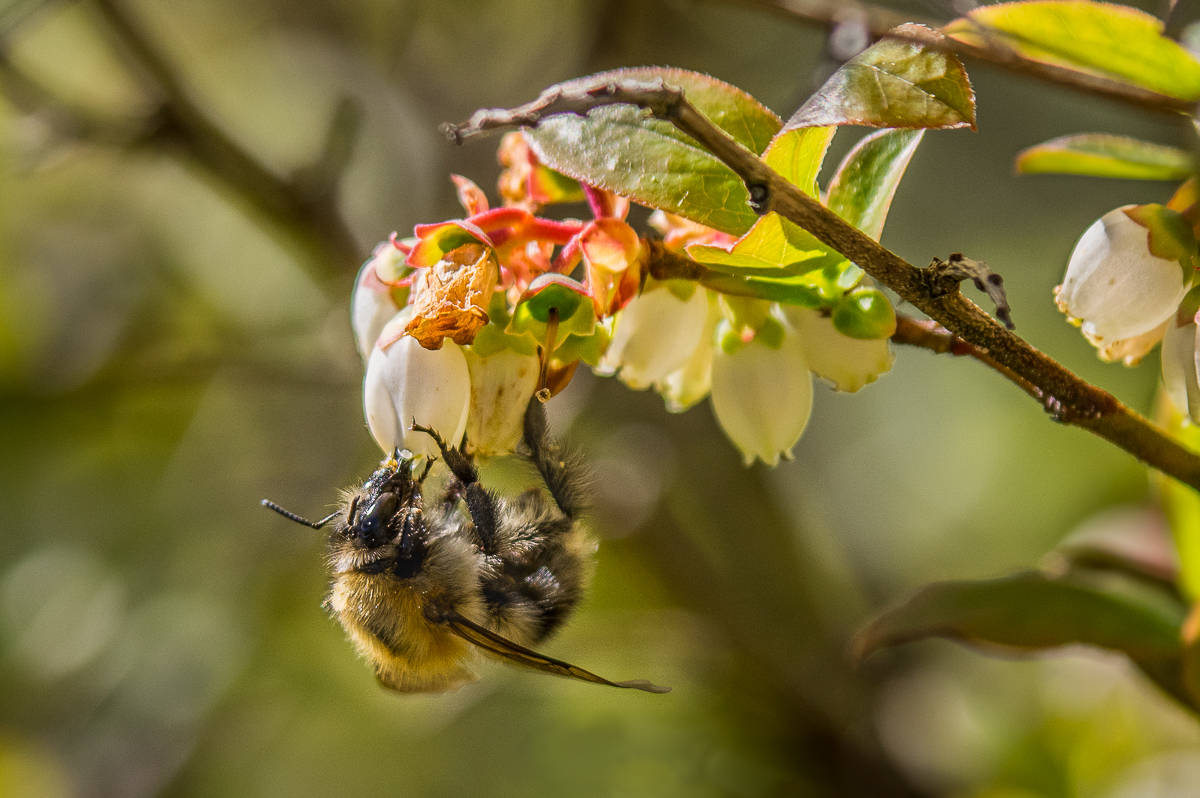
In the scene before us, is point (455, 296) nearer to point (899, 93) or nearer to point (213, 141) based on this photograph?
point (899, 93)

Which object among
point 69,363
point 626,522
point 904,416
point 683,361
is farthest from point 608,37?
point 69,363

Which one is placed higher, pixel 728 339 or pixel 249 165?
pixel 728 339

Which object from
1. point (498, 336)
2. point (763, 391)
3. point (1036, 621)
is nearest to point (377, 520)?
point (498, 336)

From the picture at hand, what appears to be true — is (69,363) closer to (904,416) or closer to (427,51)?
(427,51)

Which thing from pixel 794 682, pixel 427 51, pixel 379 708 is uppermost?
pixel 427 51

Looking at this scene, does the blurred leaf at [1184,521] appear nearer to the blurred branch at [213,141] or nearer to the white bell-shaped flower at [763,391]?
the white bell-shaped flower at [763,391]

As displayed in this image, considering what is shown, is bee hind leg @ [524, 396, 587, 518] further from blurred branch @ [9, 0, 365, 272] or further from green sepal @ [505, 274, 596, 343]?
blurred branch @ [9, 0, 365, 272]
